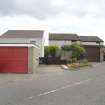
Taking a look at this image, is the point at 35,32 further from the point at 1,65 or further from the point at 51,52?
the point at 1,65

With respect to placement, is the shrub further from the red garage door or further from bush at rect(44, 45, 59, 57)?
the red garage door

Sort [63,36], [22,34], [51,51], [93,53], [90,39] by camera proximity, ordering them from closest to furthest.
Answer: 1. [51,51]
2. [22,34]
3. [93,53]
4. [63,36]
5. [90,39]

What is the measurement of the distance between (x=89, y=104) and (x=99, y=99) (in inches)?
57.3

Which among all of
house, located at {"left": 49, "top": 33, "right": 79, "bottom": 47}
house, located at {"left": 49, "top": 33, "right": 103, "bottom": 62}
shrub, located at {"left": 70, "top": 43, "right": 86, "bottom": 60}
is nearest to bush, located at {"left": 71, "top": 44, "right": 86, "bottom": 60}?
shrub, located at {"left": 70, "top": 43, "right": 86, "bottom": 60}

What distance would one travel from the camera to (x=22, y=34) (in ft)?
204

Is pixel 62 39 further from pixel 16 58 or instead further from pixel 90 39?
pixel 16 58

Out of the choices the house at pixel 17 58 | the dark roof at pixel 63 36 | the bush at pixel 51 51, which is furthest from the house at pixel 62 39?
the house at pixel 17 58

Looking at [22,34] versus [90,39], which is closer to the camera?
[22,34]

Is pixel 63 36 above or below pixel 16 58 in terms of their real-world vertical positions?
above

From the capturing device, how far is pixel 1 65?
2844 centimetres

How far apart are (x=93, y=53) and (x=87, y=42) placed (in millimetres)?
13480

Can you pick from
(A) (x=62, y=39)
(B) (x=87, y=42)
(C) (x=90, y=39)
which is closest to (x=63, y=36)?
(A) (x=62, y=39)

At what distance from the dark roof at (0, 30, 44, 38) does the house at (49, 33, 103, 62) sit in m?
9.36

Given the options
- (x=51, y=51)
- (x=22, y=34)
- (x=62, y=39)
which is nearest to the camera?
(x=51, y=51)
